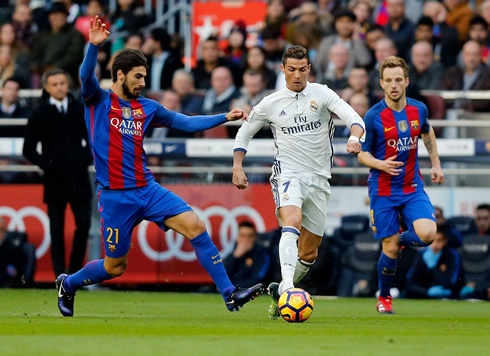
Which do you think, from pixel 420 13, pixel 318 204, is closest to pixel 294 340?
pixel 318 204

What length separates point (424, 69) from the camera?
15359 millimetres

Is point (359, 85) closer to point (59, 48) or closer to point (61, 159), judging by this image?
point (61, 159)

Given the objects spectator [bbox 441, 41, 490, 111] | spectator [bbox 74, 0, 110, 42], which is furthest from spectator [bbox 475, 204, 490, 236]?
spectator [bbox 74, 0, 110, 42]

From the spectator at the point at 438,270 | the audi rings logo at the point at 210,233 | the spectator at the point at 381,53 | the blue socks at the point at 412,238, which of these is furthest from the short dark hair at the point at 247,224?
the blue socks at the point at 412,238

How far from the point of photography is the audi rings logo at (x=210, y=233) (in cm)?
1430

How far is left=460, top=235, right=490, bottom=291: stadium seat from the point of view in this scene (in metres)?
13.4

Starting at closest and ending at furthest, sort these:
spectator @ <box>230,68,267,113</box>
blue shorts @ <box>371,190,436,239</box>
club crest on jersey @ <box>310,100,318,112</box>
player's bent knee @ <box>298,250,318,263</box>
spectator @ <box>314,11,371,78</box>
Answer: club crest on jersey @ <box>310,100,318,112</box>
player's bent knee @ <box>298,250,318,263</box>
blue shorts @ <box>371,190,436,239</box>
spectator @ <box>230,68,267,113</box>
spectator @ <box>314,11,371,78</box>

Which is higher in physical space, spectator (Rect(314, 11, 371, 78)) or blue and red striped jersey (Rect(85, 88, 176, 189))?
spectator (Rect(314, 11, 371, 78))

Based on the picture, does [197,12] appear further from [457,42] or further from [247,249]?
[247,249]

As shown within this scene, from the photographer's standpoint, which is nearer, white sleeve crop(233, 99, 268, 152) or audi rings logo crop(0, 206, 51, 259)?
white sleeve crop(233, 99, 268, 152)

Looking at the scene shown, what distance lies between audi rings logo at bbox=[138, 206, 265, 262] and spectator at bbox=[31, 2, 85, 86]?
3621 mm

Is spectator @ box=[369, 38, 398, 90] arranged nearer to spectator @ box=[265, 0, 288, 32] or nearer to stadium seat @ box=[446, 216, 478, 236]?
stadium seat @ box=[446, 216, 478, 236]

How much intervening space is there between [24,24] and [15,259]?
710cm

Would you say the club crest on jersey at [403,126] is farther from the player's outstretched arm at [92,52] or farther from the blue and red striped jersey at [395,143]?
the player's outstretched arm at [92,52]
